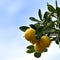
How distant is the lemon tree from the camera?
3.64 m

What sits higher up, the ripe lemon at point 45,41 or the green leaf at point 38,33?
the green leaf at point 38,33

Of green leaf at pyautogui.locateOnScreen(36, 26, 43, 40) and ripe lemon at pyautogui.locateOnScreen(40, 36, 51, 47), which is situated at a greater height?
green leaf at pyautogui.locateOnScreen(36, 26, 43, 40)

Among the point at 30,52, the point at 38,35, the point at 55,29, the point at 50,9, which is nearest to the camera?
the point at 38,35

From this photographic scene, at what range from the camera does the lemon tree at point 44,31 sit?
3.64 m

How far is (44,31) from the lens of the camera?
12.1ft

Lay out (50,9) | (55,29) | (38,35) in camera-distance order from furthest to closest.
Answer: (50,9) → (55,29) → (38,35)

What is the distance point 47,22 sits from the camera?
3854 millimetres

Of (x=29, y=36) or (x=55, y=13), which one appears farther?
(x=55, y=13)

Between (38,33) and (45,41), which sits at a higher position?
(38,33)

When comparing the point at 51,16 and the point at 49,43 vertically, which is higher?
the point at 51,16

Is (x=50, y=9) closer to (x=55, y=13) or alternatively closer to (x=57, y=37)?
(x=55, y=13)

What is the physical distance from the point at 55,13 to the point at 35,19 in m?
0.33

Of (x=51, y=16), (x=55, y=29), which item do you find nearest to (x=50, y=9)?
(x=51, y=16)

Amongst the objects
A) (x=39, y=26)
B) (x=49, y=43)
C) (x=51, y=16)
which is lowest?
(x=49, y=43)
